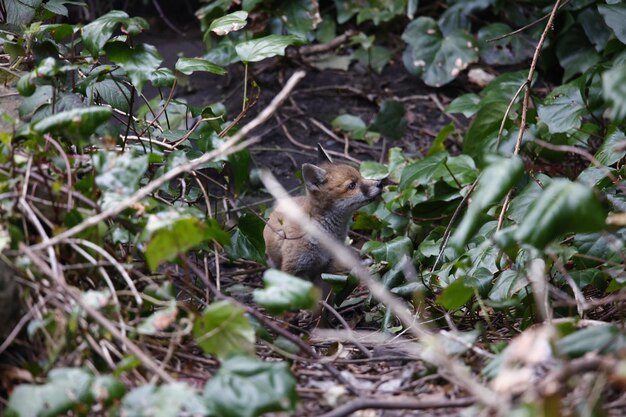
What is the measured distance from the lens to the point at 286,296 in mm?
3076

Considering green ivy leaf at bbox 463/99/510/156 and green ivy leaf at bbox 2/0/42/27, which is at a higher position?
green ivy leaf at bbox 2/0/42/27

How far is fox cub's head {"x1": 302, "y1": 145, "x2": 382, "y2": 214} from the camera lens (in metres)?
6.32

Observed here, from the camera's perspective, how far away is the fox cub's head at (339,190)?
20.7ft

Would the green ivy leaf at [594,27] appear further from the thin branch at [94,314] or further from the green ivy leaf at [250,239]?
the thin branch at [94,314]

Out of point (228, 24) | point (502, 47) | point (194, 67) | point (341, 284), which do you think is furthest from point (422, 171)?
point (502, 47)

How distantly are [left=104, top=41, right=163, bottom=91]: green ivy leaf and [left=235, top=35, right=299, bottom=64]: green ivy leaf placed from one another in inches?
25.2

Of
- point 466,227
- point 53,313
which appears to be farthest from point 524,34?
point 53,313

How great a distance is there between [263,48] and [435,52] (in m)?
4.30

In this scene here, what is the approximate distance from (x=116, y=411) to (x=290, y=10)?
6260mm

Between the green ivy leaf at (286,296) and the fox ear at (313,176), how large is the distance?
10.2 ft

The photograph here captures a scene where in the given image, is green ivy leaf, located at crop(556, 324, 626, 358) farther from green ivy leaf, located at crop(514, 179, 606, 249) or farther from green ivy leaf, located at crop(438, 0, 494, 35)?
green ivy leaf, located at crop(438, 0, 494, 35)

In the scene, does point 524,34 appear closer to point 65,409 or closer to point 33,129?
point 33,129

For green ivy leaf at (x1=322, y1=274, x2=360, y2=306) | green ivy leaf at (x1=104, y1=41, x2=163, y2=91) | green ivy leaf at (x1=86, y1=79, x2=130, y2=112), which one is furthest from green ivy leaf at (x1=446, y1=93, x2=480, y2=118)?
green ivy leaf at (x1=104, y1=41, x2=163, y2=91)

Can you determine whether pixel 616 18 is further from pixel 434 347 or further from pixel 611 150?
pixel 434 347
